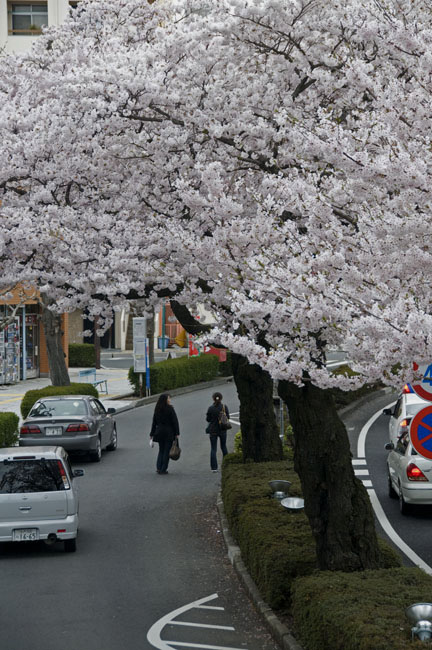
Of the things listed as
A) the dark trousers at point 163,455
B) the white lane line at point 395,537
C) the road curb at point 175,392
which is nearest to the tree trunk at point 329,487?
the white lane line at point 395,537

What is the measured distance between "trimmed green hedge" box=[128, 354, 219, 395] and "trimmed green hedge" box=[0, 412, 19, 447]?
1619cm

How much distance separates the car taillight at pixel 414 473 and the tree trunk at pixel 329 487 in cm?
558

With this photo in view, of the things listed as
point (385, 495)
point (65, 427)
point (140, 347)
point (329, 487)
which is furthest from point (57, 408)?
point (140, 347)

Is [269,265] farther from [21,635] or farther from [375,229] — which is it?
[21,635]

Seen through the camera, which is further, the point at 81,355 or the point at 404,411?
the point at 81,355

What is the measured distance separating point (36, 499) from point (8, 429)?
8851 mm

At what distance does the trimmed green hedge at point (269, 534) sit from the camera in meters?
9.48

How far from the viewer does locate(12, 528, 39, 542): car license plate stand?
506 inches

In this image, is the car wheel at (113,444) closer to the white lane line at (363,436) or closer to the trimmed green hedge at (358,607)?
the white lane line at (363,436)

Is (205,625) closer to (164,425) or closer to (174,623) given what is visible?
(174,623)

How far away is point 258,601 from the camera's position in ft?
32.7

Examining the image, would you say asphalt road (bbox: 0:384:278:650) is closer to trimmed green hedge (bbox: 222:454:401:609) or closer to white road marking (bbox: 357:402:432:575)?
trimmed green hedge (bbox: 222:454:401:609)

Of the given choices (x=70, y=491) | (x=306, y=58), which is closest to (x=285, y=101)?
(x=306, y=58)

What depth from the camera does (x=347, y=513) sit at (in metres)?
9.41
